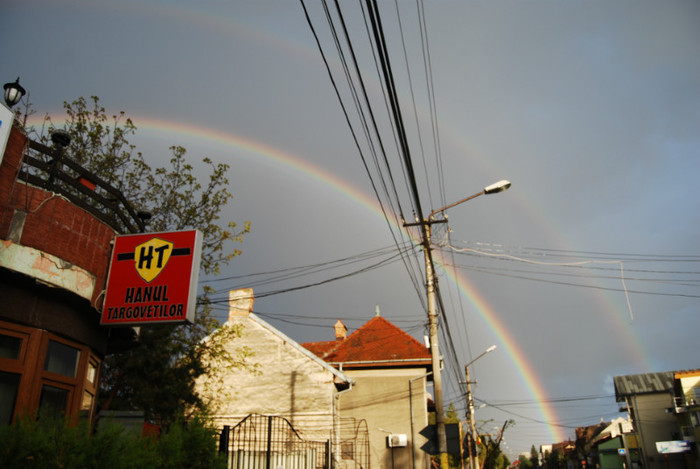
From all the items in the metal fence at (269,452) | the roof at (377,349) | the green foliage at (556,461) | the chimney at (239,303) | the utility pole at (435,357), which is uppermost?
the chimney at (239,303)

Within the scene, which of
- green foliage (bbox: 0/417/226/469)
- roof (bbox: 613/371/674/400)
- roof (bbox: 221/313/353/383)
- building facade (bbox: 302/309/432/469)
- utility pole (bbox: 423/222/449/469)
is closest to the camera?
green foliage (bbox: 0/417/226/469)

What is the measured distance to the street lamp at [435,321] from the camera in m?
11.8

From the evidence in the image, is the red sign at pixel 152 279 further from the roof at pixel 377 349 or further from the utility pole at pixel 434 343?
the roof at pixel 377 349

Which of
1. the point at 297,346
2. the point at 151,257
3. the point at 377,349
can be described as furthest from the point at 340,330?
the point at 151,257

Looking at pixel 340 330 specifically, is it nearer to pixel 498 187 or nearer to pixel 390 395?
pixel 390 395

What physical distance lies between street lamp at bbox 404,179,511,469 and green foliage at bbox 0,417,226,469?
785 centimetres

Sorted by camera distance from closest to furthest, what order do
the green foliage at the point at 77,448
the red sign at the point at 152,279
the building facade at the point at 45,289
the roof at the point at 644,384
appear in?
the green foliage at the point at 77,448, the building facade at the point at 45,289, the red sign at the point at 152,279, the roof at the point at 644,384

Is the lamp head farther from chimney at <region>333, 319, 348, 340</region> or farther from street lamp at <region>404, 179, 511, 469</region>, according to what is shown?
chimney at <region>333, 319, 348, 340</region>

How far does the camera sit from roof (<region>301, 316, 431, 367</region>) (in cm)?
2809

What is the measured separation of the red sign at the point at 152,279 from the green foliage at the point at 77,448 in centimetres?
259

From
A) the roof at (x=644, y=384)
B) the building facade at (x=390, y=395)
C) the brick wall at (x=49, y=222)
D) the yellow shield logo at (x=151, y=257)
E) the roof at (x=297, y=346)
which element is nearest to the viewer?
the brick wall at (x=49, y=222)

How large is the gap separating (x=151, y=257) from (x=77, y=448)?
4.19 metres

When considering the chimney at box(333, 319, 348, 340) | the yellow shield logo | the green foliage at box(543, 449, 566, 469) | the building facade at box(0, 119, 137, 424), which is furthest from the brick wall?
the green foliage at box(543, 449, 566, 469)

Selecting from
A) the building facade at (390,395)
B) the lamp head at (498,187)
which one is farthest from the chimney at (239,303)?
the lamp head at (498,187)
